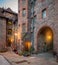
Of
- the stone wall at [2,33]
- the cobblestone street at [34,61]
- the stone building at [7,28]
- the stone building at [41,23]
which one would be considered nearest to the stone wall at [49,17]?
the stone building at [41,23]

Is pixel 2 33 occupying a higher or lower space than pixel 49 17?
lower

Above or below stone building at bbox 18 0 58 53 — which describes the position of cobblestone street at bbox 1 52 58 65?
below

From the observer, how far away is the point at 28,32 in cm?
2486

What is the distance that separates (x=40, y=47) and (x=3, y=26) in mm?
13572

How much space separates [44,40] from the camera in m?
21.8

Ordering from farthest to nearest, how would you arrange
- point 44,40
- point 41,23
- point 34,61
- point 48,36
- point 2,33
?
point 2,33
point 48,36
point 44,40
point 41,23
point 34,61

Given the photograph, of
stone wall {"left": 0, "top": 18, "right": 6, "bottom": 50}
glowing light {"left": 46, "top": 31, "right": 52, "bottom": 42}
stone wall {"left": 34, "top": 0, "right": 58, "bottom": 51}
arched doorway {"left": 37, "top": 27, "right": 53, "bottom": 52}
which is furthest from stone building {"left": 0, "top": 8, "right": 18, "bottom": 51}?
glowing light {"left": 46, "top": 31, "right": 52, "bottom": 42}

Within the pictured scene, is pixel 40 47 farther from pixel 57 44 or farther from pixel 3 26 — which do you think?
pixel 3 26

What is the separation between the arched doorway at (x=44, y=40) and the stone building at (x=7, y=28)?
1212 cm

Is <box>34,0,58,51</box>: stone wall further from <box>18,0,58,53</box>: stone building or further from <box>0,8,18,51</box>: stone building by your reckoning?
<box>0,8,18,51</box>: stone building

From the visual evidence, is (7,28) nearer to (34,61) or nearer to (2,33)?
(2,33)

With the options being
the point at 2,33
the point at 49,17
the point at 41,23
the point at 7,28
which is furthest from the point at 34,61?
the point at 7,28

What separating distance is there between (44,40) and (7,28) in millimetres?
16182

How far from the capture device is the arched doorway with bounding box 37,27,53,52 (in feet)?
68.9
